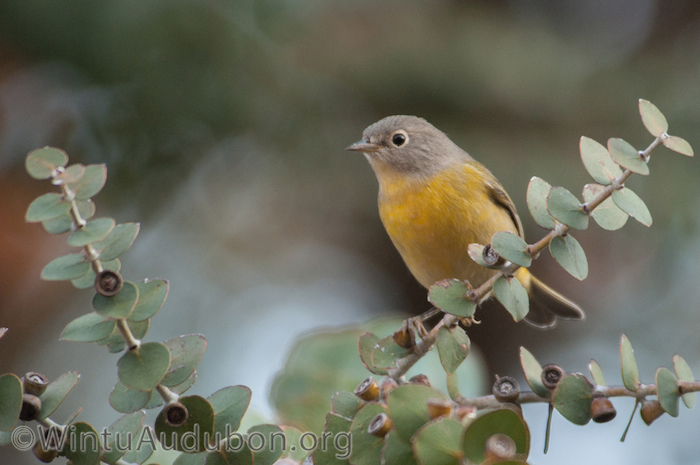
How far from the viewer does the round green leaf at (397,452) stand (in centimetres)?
73

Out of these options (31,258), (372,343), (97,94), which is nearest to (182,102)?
(97,94)

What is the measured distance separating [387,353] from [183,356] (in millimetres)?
342

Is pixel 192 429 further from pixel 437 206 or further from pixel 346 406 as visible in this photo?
pixel 437 206

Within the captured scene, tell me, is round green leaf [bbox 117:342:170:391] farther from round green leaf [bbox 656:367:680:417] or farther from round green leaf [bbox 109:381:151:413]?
round green leaf [bbox 656:367:680:417]

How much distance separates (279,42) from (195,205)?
3.07 ft

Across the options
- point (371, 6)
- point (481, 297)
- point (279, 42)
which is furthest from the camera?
point (371, 6)

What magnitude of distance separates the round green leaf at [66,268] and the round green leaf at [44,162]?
0.10 m

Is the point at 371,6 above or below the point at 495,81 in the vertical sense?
A: above

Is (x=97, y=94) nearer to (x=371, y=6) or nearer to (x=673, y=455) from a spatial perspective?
(x=371, y=6)

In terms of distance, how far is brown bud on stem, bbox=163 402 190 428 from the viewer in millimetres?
773

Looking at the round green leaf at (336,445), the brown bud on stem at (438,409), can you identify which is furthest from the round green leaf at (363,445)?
the brown bud on stem at (438,409)

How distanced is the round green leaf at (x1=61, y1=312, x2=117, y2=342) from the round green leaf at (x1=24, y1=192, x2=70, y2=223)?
0.13 meters

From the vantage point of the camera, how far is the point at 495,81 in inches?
120

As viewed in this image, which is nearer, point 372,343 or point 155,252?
point 372,343
